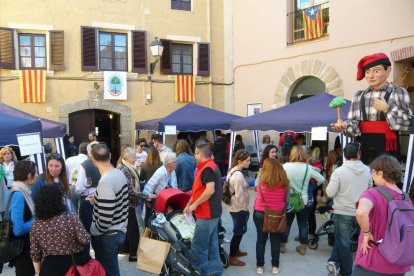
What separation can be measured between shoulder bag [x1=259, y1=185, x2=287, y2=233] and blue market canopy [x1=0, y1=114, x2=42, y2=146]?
3.91 metres

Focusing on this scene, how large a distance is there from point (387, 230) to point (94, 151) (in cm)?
272

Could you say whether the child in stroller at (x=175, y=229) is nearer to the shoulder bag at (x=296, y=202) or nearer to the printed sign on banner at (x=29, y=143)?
the shoulder bag at (x=296, y=202)

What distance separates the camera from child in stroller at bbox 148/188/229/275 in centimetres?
433

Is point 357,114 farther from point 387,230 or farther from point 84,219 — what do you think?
point 84,219

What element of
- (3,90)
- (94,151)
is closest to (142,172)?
(94,151)

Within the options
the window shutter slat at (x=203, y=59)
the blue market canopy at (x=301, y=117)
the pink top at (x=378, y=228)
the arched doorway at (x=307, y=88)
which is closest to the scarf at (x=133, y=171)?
the pink top at (x=378, y=228)

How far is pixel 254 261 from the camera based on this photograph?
5.66m

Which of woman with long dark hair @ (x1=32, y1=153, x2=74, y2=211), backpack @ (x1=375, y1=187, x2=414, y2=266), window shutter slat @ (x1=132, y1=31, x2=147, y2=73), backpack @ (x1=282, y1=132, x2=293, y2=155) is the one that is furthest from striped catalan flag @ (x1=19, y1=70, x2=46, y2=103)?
backpack @ (x1=375, y1=187, x2=414, y2=266)

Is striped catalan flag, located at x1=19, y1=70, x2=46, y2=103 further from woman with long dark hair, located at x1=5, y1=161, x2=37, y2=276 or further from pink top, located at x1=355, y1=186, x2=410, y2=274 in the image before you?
pink top, located at x1=355, y1=186, x2=410, y2=274

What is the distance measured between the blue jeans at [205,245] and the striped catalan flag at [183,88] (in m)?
10.0

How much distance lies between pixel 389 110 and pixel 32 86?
11632 mm

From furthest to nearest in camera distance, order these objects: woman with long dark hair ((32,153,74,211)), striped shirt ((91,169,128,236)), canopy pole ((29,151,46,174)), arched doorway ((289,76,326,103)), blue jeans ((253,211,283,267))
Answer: arched doorway ((289,76,326,103))
canopy pole ((29,151,46,174))
blue jeans ((253,211,283,267))
woman with long dark hair ((32,153,74,211))
striped shirt ((91,169,128,236))

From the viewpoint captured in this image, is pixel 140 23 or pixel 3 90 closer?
pixel 3 90

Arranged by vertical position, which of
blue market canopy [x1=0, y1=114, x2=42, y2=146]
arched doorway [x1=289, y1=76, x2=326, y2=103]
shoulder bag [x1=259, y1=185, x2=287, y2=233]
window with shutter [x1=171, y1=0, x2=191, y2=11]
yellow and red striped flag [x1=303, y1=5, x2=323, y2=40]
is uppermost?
window with shutter [x1=171, y1=0, x2=191, y2=11]
